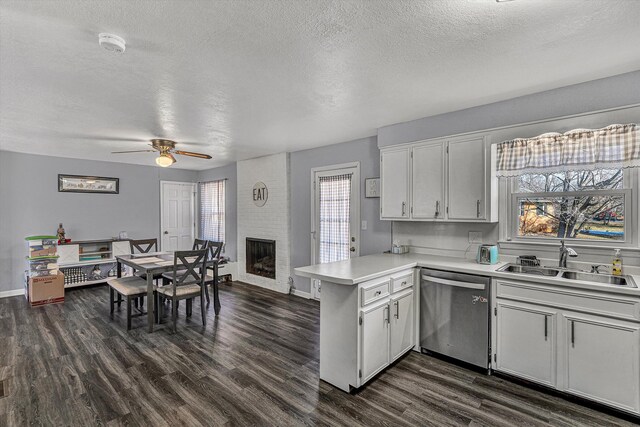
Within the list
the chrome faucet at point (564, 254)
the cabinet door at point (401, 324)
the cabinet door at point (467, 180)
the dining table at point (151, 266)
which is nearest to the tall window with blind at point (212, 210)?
the dining table at point (151, 266)

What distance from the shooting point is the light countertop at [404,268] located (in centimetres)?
229

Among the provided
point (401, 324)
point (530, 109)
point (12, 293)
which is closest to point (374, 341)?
point (401, 324)

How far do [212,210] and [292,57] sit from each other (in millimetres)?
5830

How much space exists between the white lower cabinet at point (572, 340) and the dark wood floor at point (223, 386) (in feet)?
0.54

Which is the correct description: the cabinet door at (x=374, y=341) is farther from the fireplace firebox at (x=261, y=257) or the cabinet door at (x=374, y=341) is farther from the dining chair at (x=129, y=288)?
the fireplace firebox at (x=261, y=257)

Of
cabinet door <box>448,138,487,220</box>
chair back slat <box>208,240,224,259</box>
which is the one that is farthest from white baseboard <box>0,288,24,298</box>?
cabinet door <box>448,138,487,220</box>

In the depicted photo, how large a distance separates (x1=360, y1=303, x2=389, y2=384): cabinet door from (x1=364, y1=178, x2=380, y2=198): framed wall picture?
1863mm

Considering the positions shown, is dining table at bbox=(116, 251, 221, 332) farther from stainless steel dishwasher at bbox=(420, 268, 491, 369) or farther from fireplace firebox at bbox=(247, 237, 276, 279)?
stainless steel dishwasher at bbox=(420, 268, 491, 369)

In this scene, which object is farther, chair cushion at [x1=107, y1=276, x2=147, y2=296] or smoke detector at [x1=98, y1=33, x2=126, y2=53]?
chair cushion at [x1=107, y1=276, x2=147, y2=296]

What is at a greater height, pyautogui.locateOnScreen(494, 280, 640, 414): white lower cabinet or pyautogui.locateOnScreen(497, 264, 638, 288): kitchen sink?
pyautogui.locateOnScreen(497, 264, 638, 288): kitchen sink

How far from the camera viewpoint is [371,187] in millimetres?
4309

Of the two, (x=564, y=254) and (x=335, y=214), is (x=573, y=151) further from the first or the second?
(x=335, y=214)

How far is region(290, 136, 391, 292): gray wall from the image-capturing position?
427 cm

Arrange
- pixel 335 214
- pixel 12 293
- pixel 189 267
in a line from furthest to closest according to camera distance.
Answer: pixel 12 293, pixel 335 214, pixel 189 267
